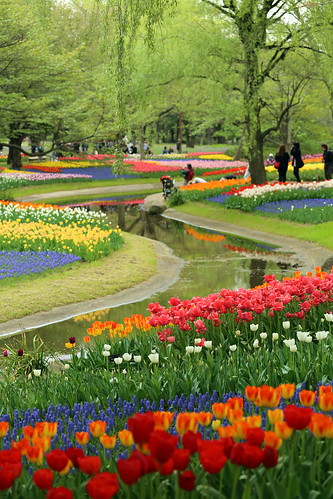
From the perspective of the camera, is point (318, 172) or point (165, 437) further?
point (318, 172)

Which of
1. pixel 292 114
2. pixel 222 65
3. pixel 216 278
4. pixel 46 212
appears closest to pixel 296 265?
pixel 216 278

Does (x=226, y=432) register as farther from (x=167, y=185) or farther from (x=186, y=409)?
(x=167, y=185)

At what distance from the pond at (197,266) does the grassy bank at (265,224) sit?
1014 millimetres

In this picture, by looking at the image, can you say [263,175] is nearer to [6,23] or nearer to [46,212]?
[46,212]

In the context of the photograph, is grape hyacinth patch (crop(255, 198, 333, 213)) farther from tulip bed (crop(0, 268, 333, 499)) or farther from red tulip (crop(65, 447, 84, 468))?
red tulip (crop(65, 447, 84, 468))

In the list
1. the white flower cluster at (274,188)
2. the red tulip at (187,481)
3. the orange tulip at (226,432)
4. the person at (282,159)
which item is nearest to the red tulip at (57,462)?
the red tulip at (187,481)

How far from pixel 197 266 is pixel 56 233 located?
373 cm

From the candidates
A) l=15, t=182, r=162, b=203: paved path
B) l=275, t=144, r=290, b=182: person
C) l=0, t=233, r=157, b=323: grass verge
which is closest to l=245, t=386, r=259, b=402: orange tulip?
l=0, t=233, r=157, b=323: grass verge

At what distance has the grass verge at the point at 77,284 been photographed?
12375 mm

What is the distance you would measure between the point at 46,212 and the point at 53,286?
294 inches

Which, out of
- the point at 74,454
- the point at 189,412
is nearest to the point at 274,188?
the point at 189,412

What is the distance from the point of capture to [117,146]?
14.5 m

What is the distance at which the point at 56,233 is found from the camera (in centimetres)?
1744

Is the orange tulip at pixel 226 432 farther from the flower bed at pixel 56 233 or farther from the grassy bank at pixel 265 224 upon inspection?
the grassy bank at pixel 265 224
